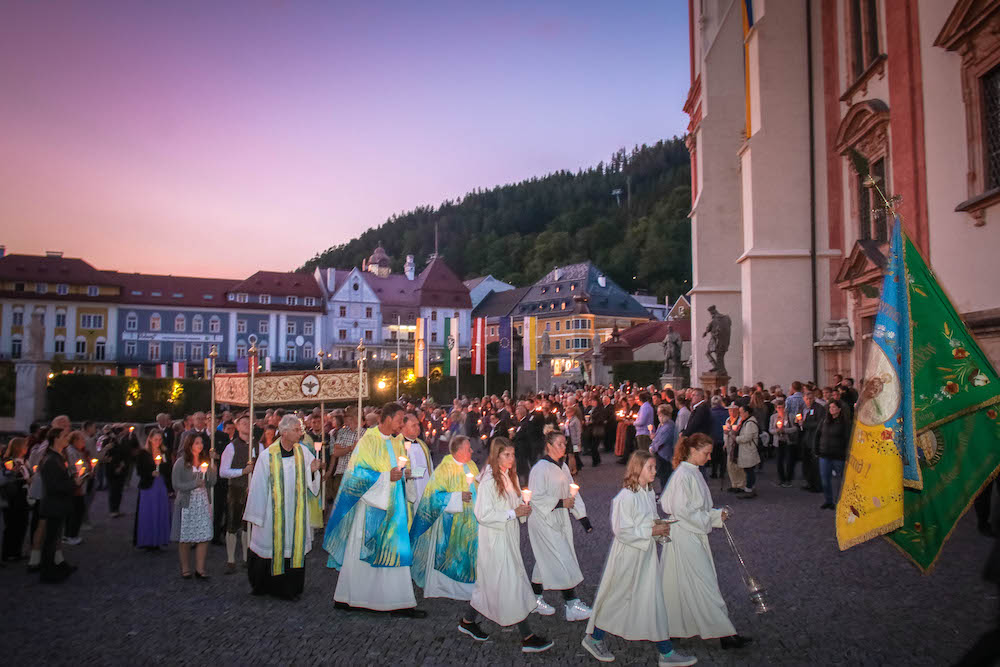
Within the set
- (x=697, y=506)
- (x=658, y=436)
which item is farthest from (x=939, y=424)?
(x=658, y=436)

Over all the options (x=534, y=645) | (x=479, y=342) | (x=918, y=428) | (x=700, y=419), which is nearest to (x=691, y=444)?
(x=918, y=428)

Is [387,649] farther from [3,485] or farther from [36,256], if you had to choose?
[36,256]

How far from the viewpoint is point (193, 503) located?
28.6ft

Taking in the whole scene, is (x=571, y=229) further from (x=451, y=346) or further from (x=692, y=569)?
(x=692, y=569)

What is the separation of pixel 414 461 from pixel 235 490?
2598mm

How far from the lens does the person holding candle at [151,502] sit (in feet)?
33.4

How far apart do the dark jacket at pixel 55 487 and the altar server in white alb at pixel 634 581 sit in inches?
247

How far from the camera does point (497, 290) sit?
96812 mm

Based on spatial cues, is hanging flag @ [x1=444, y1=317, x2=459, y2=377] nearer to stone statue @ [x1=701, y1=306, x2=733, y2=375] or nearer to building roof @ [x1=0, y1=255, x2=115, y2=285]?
stone statue @ [x1=701, y1=306, x2=733, y2=375]

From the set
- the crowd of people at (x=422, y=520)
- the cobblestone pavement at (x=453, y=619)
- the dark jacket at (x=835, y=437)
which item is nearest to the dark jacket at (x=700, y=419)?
the crowd of people at (x=422, y=520)

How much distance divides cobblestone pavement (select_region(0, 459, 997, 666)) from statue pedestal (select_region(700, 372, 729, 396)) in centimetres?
1362

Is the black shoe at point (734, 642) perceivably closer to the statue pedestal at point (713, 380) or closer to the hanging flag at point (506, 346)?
the statue pedestal at point (713, 380)

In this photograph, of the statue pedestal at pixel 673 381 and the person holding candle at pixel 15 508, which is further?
the statue pedestal at pixel 673 381

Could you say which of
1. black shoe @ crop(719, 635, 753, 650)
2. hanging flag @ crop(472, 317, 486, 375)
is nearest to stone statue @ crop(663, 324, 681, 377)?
hanging flag @ crop(472, 317, 486, 375)
